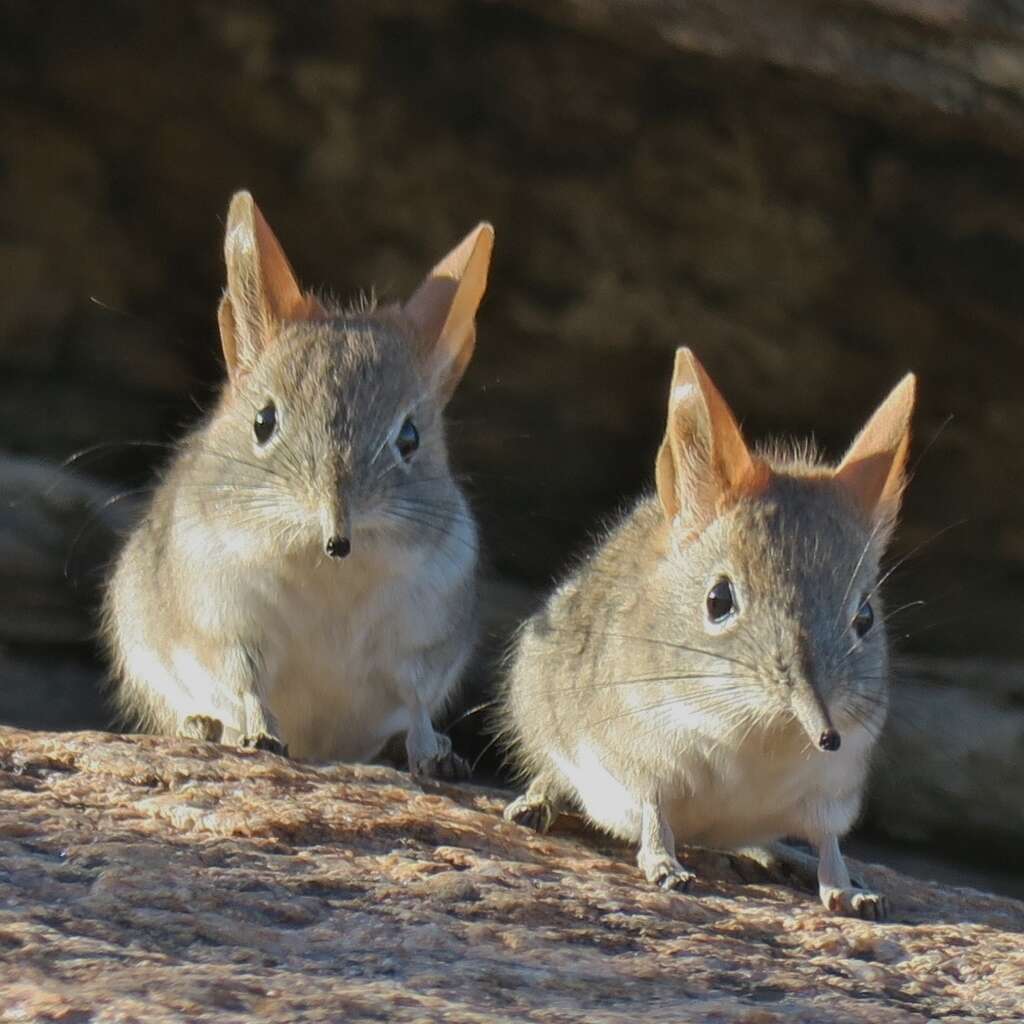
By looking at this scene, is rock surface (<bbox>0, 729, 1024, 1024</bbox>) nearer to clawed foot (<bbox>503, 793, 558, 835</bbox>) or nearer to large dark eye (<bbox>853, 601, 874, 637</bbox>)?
clawed foot (<bbox>503, 793, 558, 835</bbox>)

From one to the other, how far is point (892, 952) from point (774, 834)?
1075mm

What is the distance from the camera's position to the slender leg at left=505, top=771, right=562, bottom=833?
7.31m

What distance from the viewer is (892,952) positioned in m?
5.96

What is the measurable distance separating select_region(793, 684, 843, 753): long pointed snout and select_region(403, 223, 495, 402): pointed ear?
2870 millimetres

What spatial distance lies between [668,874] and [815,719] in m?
0.86

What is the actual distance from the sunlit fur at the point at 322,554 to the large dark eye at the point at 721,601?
1420mm

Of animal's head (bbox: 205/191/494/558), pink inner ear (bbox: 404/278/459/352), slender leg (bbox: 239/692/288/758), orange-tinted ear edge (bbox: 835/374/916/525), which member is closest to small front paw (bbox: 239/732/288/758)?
slender leg (bbox: 239/692/288/758)

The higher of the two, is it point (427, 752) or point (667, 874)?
point (427, 752)

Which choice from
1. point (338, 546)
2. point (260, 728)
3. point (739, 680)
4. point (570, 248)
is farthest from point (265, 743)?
point (570, 248)

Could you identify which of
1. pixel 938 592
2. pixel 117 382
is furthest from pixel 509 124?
pixel 938 592

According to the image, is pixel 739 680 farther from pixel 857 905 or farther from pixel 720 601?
pixel 857 905

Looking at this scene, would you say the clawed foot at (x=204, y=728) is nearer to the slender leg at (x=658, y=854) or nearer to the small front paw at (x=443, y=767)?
the small front paw at (x=443, y=767)

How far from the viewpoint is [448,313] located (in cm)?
851

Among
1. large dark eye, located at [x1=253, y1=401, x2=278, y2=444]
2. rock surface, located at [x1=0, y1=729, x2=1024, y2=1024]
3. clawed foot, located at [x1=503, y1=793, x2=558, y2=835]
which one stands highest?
large dark eye, located at [x1=253, y1=401, x2=278, y2=444]
